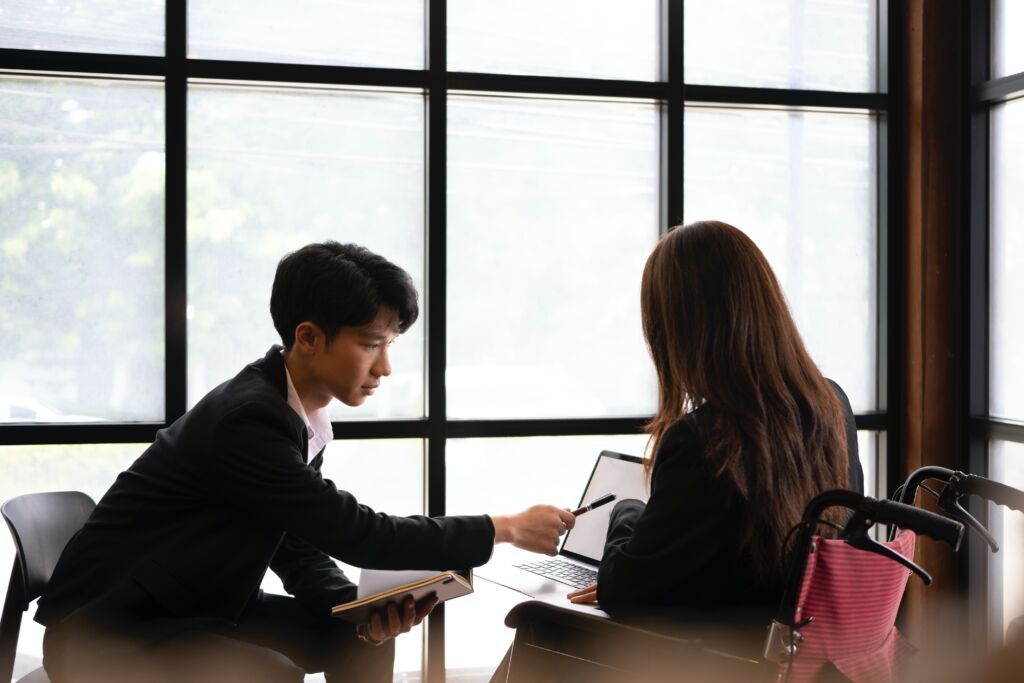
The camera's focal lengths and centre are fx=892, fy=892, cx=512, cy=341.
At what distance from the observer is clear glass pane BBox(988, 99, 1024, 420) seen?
2.79 metres

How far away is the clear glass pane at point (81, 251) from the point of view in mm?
2572

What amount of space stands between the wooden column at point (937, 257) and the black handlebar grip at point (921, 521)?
1865 millimetres

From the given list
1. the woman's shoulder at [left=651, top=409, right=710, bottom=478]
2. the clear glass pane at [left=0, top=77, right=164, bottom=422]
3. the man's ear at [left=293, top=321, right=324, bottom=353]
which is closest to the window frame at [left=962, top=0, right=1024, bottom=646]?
the woman's shoulder at [left=651, top=409, right=710, bottom=478]

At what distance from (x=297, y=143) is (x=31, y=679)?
1604 mm

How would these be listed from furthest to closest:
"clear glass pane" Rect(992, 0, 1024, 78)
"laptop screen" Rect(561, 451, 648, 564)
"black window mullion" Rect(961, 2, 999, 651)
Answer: "black window mullion" Rect(961, 2, 999, 651)
"clear glass pane" Rect(992, 0, 1024, 78)
"laptop screen" Rect(561, 451, 648, 564)

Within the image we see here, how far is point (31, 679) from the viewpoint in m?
1.79

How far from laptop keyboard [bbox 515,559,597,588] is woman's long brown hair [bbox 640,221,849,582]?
509 millimetres

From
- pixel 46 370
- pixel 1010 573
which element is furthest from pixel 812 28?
pixel 46 370

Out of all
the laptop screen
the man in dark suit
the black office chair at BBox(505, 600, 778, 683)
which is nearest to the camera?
the black office chair at BBox(505, 600, 778, 683)

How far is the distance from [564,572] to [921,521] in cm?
105

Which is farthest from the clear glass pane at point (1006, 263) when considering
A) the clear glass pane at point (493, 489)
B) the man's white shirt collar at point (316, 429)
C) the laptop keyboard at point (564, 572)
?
the man's white shirt collar at point (316, 429)

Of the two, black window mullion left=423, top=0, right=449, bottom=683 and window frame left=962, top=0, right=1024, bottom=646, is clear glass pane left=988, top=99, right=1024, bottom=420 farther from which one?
black window mullion left=423, top=0, right=449, bottom=683

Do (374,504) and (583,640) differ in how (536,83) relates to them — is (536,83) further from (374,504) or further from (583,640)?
(583,640)

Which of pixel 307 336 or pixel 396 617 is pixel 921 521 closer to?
pixel 396 617
